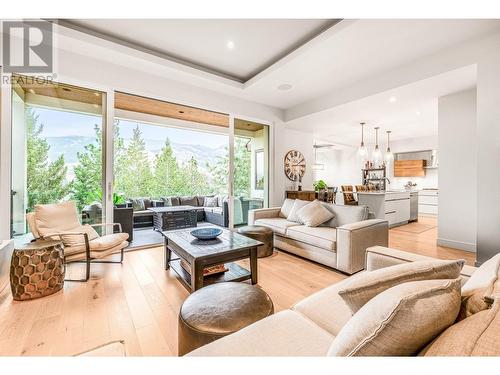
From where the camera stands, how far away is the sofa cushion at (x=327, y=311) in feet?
3.75

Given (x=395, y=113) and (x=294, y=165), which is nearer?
(x=395, y=113)

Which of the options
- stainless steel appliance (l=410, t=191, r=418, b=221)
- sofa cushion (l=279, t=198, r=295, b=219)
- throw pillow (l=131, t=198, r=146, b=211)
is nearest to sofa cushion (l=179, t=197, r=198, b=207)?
throw pillow (l=131, t=198, r=146, b=211)

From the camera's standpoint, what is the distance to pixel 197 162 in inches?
301

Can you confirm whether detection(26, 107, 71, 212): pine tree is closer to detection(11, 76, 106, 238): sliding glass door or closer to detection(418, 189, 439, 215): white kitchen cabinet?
detection(11, 76, 106, 238): sliding glass door

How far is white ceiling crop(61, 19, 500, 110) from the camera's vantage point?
2.54m

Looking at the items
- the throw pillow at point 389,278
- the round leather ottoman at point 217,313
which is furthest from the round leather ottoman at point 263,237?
the throw pillow at point 389,278

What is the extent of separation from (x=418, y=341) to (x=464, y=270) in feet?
3.78

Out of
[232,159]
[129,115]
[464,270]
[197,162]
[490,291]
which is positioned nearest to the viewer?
[490,291]

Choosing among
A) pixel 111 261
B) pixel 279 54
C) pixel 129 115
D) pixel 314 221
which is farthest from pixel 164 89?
pixel 314 221

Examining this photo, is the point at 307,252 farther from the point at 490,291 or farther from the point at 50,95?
the point at 50,95

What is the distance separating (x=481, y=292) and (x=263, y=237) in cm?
261

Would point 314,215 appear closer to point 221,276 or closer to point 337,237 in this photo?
point 337,237

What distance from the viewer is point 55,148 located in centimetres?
314

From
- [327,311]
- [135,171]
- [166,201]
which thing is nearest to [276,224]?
[327,311]
